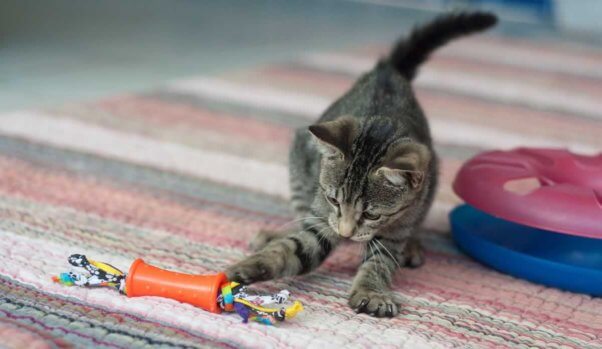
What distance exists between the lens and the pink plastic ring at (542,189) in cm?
162

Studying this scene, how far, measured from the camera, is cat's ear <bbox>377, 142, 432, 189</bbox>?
1419 millimetres

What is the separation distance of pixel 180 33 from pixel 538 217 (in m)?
3.44

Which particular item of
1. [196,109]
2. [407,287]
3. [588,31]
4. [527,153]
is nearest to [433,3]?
[588,31]

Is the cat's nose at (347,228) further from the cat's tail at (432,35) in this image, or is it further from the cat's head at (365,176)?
the cat's tail at (432,35)

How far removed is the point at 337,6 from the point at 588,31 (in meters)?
2.09

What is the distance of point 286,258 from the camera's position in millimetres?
1565

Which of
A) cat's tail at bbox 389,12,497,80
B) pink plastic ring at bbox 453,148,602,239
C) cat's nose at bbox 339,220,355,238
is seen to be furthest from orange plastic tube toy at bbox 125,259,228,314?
cat's tail at bbox 389,12,497,80

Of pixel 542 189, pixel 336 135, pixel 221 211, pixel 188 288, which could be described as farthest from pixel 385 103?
pixel 188 288

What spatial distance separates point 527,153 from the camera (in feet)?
6.29

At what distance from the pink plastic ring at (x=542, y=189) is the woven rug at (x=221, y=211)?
0.52ft

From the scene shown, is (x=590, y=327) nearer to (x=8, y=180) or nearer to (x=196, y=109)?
(x=8, y=180)

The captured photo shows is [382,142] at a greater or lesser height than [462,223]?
greater

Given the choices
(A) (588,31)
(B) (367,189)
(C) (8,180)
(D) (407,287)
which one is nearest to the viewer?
(B) (367,189)

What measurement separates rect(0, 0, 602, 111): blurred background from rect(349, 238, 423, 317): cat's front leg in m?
1.59
